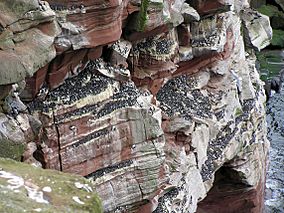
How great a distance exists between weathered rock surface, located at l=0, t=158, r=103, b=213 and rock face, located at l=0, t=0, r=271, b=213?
0.13 meters

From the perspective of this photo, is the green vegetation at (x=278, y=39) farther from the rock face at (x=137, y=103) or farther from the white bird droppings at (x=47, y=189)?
the white bird droppings at (x=47, y=189)

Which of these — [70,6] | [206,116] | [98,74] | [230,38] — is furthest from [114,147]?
[230,38]

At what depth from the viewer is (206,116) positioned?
15047mm

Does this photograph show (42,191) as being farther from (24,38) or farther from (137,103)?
(137,103)

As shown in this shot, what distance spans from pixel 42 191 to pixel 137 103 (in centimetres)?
577

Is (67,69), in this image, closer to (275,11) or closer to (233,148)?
(233,148)

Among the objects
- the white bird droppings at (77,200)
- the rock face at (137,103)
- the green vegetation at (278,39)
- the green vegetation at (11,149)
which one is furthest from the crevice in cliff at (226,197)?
the green vegetation at (278,39)

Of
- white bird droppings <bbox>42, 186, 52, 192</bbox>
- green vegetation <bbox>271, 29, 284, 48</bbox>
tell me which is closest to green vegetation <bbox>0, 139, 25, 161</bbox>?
white bird droppings <bbox>42, 186, 52, 192</bbox>

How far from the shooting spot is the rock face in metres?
9.34

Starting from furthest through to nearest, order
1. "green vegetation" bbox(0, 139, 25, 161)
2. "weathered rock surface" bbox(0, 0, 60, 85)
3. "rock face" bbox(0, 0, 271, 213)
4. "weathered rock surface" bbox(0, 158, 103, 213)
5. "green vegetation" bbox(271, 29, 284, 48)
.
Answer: "green vegetation" bbox(271, 29, 284, 48)
"rock face" bbox(0, 0, 271, 213)
"green vegetation" bbox(0, 139, 25, 161)
"weathered rock surface" bbox(0, 0, 60, 85)
"weathered rock surface" bbox(0, 158, 103, 213)

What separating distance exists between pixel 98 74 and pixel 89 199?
212 inches

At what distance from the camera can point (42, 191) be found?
5.52m

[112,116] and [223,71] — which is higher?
[112,116]

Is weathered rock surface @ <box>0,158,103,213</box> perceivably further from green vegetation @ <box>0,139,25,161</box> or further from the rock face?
green vegetation @ <box>0,139,25,161</box>
